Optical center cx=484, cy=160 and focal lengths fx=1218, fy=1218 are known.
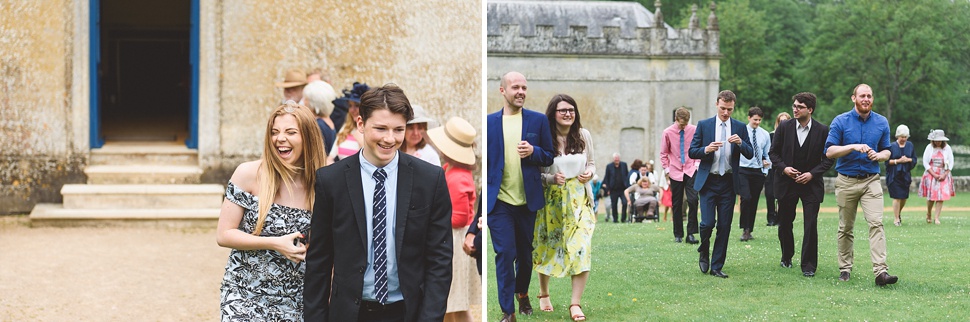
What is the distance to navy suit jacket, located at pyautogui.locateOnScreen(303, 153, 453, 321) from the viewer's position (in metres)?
3.94

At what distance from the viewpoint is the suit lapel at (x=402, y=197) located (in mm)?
3959

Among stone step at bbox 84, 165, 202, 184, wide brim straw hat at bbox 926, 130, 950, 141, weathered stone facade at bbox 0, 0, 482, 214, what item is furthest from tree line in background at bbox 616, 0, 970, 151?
stone step at bbox 84, 165, 202, 184

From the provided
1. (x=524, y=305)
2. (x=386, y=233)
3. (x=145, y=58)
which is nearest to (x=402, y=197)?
(x=386, y=233)

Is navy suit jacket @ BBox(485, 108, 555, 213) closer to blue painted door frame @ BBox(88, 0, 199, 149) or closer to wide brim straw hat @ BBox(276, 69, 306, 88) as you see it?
wide brim straw hat @ BBox(276, 69, 306, 88)

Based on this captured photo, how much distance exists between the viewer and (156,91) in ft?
64.8

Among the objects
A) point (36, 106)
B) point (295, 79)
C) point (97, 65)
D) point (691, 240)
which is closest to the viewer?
point (691, 240)

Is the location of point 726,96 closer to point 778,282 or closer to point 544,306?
point 778,282

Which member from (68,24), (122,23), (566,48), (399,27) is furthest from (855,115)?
(122,23)

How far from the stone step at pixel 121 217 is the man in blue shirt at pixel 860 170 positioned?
250 inches

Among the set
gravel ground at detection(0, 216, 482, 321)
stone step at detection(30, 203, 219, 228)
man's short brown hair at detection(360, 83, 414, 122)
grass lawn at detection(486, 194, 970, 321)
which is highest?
man's short brown hair at detection(360, 83, 414, 122)

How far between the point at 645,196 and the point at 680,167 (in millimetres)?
312

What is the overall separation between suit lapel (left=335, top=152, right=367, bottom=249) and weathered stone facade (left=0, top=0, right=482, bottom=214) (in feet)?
26.5

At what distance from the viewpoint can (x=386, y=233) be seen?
13.1 ft

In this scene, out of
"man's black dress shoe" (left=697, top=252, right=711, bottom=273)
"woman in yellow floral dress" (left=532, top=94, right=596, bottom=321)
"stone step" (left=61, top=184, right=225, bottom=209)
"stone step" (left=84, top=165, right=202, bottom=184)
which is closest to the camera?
"woman in yellow floral dress" (left=532, top=94, right=596, bottom=321)
